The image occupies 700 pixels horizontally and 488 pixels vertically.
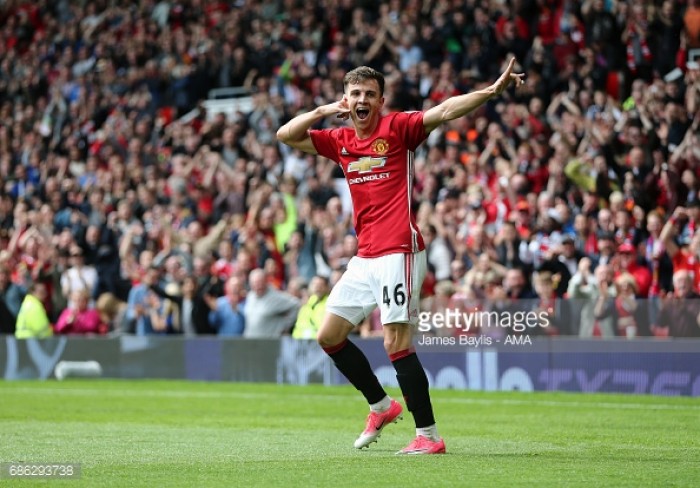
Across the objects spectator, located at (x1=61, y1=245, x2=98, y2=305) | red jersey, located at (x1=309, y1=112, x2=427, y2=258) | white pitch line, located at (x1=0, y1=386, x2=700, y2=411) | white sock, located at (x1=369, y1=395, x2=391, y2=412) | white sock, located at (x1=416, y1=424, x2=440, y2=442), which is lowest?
white pitch line, located at (x1=0, y1=386, x2=700, y2=411)

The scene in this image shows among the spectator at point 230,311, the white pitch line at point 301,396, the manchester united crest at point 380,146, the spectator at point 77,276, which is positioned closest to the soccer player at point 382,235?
the manchester united crest at point 380,146

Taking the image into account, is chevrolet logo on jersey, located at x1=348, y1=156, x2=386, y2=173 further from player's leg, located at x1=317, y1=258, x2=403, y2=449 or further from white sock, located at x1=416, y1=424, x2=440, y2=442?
white sock, located at x1=416, y1=424, x2=440, y2=442

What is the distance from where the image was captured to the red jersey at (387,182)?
912 cm

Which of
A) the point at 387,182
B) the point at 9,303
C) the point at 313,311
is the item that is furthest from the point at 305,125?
the point at 9,303

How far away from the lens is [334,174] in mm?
21906

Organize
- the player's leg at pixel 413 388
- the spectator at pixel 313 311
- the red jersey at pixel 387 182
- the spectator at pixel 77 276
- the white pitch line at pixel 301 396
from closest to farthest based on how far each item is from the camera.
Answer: the player's leg at pixel 413 388
the red jersey at pixel 387 182
the white pitch line at pixel 301 396
the spectator at pixel 313 311
the spectator at pixel 77 276

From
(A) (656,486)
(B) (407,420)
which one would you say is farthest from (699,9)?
(A) (656,486)

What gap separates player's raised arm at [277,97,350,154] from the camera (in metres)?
9.07

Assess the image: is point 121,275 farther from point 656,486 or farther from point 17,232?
point 656,486

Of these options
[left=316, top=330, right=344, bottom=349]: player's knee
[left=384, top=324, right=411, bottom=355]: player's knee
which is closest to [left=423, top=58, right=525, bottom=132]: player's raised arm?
[left=384, top=324, right=411, bottom=355]: player's knee

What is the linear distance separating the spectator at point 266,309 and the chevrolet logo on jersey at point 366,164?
9651mm

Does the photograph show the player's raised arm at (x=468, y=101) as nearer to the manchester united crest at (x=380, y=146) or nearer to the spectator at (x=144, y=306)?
the manchester united crest at (x=380, y=146)

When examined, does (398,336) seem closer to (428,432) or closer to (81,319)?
(428,432)

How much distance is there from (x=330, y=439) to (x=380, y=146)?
2.48 metres
